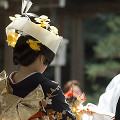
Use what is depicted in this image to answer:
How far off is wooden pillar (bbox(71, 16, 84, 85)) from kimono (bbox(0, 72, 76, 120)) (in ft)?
23.9

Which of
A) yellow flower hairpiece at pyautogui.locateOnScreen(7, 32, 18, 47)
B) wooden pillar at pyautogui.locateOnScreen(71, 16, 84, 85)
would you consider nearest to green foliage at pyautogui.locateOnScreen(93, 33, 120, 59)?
wooden pillar at pyautogui.locateOnScreen(71, 16, 84, 85)

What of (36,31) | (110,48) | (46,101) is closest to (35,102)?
(46,101)

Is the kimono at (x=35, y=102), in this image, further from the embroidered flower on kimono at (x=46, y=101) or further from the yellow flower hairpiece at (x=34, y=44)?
the yellow flower hairpiece at (x=34, y=44)

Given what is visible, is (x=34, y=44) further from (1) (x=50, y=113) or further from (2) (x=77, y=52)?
(2) (x=77, y=52)

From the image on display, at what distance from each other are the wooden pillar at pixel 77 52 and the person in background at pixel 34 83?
285 inches

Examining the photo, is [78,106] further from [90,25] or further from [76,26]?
[90,25]

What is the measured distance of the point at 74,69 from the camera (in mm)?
9531

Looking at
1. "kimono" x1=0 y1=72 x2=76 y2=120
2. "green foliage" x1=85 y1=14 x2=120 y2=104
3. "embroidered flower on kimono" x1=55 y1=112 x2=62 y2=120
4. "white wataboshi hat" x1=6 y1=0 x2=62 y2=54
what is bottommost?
"green foliage" x1=85 y1=14 x2=120 y2=104

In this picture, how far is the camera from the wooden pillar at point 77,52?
9.49 m

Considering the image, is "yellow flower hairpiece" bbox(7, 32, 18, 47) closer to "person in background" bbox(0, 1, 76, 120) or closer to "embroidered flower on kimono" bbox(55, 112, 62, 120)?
"person in background" bbox(0, 1, 76, 120)

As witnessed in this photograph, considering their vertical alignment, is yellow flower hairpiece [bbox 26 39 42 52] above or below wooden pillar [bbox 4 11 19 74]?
above

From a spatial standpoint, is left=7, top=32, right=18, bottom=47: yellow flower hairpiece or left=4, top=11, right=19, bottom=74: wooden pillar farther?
left=4, top=11, right=19, bottom=74: wooden pillar

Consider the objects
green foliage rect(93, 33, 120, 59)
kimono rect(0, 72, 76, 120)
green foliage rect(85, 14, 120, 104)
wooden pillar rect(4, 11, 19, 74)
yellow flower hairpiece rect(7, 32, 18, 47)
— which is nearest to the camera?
kimono rect(0, 72, 76, 120)

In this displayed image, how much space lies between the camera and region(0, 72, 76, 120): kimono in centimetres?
214
